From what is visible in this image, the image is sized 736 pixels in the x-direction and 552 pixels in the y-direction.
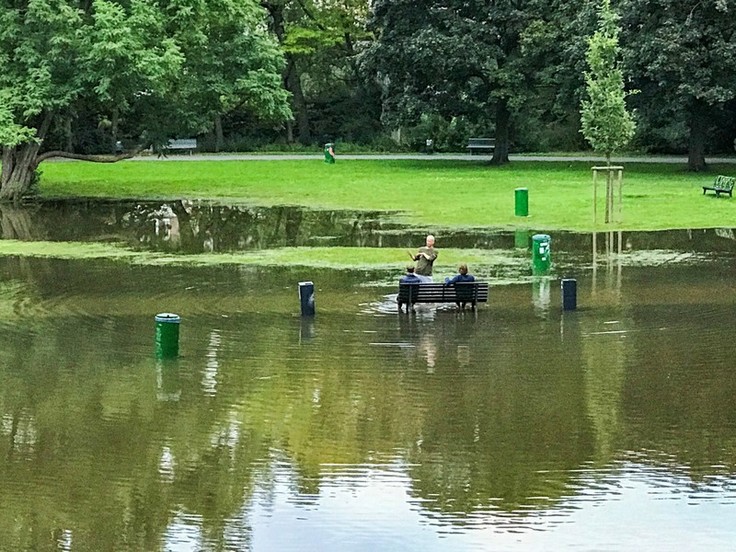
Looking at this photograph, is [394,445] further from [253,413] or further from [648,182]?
[648,182]

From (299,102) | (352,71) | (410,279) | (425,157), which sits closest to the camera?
(410,279)

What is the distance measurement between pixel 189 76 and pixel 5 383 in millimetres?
27378

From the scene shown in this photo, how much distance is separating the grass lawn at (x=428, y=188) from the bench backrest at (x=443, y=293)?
1184 cm

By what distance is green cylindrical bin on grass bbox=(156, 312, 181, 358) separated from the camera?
16094 millimetres

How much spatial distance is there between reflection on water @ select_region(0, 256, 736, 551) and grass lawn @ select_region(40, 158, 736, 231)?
43.2 feet

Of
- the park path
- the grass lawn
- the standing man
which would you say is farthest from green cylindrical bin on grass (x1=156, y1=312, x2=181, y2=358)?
the park path

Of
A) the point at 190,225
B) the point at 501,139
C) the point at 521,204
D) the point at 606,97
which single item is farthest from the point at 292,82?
the point at 606,97

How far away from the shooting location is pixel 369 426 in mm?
13156

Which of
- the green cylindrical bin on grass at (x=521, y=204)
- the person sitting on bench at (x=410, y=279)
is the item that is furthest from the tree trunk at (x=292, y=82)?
the person sitting on bench at (x=410, y=279)

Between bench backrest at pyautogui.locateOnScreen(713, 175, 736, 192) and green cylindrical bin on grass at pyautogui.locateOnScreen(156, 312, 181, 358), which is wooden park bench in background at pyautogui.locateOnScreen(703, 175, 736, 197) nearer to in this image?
bench backrest at pyautogui.locateOnScreen(713, 175, 736, 192)

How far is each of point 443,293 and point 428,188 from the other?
81.1 ft

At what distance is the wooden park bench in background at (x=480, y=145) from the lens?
219ft

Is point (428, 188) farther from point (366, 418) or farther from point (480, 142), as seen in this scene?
point (366, 418)

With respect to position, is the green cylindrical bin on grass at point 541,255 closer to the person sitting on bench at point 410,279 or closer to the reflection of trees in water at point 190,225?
the person sitting on bench at point 410,279
